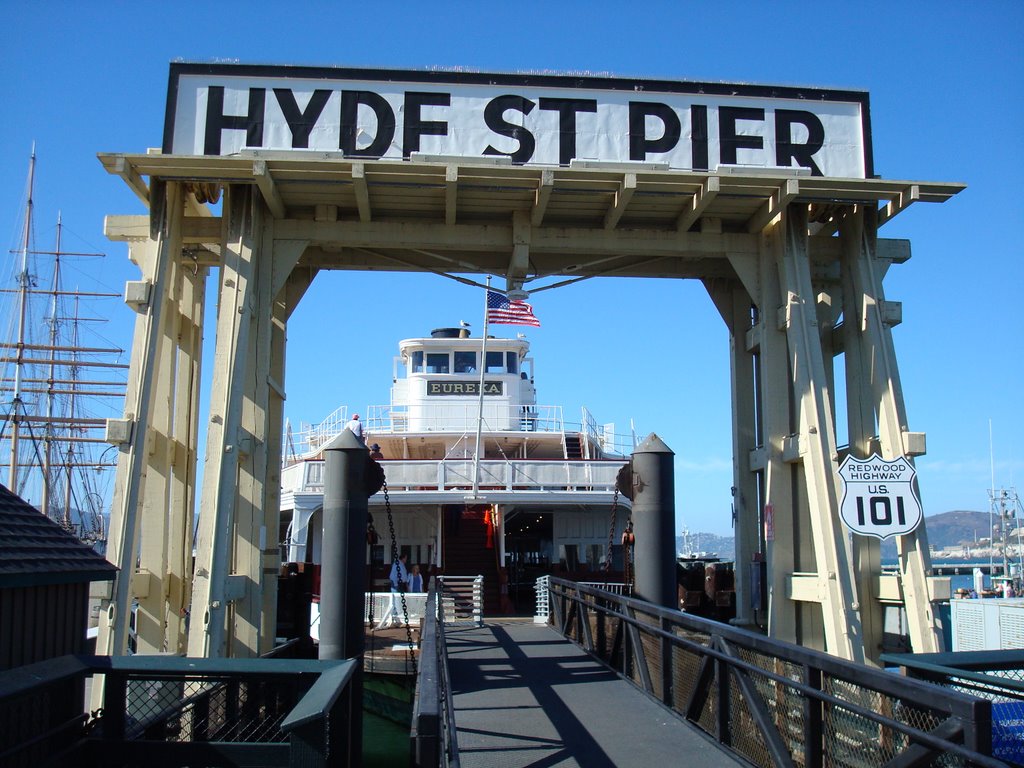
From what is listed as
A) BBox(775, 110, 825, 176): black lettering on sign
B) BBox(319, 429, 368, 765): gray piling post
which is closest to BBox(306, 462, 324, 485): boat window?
BBox(319, 429, 368, 765): gray piling post

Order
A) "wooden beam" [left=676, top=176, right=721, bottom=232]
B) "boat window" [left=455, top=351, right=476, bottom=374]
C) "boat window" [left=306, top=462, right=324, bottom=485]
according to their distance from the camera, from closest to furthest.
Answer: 1. "wooden beam" [left=676, top=176, right=721, bottom=232]
2. "boat window" [left=306, top=462, right=324, bottom=485]
3. "boat window" [left=455, top=351, right=476, bottom=374]

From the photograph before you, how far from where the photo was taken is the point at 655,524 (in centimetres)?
1192

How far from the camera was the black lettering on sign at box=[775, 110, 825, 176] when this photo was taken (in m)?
13.1

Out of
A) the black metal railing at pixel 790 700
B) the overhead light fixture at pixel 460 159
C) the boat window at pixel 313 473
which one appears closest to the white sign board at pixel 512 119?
the overhead light fixture at pixel 460 159

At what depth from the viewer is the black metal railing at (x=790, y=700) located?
4.89 m

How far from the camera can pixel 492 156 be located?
492 inches

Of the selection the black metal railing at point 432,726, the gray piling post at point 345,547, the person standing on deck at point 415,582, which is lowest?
the person standing on deck at point 415,582

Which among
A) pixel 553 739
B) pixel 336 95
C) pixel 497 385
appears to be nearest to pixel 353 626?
pixel 553 739

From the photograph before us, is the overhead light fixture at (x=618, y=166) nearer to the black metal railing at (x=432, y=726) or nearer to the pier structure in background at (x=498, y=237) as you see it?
the pier structure in background at (x=498, y=237)

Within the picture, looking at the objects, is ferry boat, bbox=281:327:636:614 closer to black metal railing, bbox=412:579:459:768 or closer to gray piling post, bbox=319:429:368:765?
gray piling post, bbox=319:429:368:765

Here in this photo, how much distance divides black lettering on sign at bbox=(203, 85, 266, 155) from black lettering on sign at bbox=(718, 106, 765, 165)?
6098 mm

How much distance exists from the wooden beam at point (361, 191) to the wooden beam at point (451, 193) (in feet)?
3.30

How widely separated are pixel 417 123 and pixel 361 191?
126 centimetres

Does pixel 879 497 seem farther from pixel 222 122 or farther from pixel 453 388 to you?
pixel 453 388
